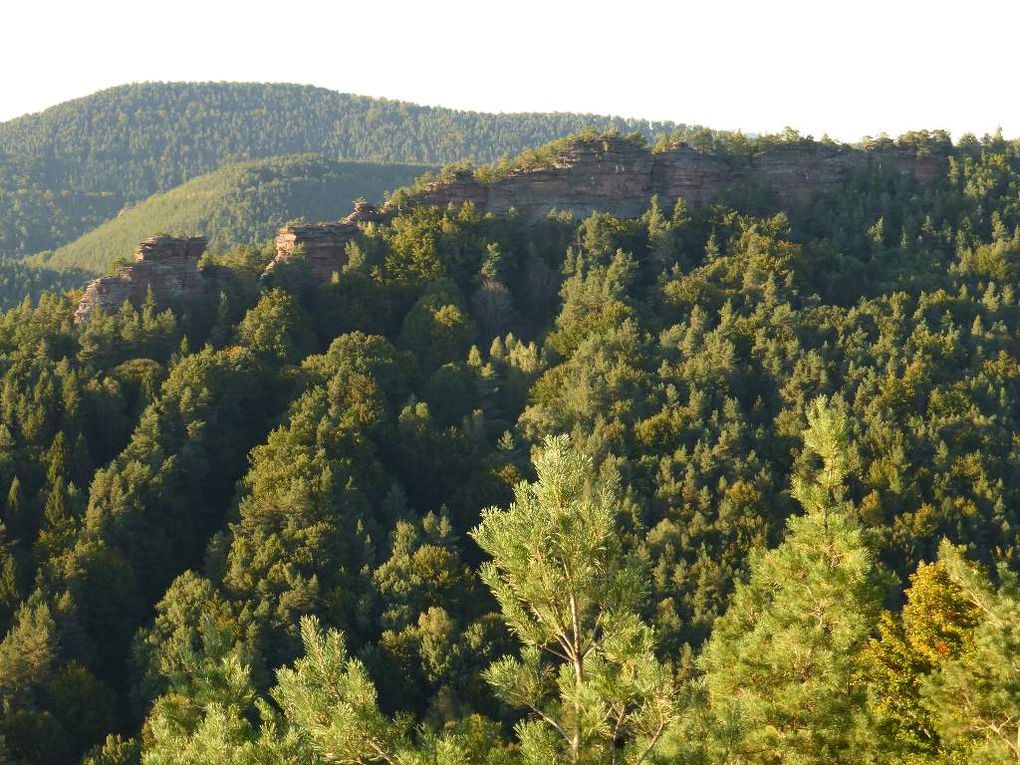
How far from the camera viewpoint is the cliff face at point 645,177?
70.9 m

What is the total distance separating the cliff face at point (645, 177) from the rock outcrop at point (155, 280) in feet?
54.8

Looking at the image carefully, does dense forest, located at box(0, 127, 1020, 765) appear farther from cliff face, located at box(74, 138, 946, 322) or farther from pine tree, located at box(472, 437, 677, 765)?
cliff face, located at box(74, 138, 946, 322)

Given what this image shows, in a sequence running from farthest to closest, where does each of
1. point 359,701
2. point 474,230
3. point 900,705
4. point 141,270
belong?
point 474,230 < point 141,270 < point 900,705 < point 359,701

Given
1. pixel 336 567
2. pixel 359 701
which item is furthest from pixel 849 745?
pixel 336 567

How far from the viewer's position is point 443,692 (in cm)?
3872

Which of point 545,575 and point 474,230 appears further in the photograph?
point 474,230

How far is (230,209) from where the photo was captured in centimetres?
17425

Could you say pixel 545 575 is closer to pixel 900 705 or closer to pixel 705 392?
pixel 900 705

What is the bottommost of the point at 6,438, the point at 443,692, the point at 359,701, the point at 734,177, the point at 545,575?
the point at 443,692

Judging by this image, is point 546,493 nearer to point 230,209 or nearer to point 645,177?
point 645,177

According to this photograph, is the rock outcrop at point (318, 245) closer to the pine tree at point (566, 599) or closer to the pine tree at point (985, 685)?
the pine tree at point (985, 685)

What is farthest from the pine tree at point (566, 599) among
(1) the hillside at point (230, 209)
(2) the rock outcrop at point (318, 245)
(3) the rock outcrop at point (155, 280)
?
(1) the hillside at point (230, 209)

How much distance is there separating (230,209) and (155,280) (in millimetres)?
119326

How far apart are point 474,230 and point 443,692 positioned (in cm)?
3571
